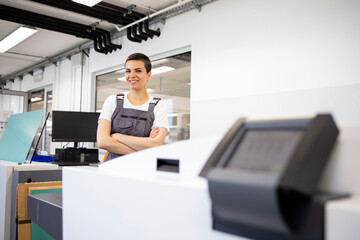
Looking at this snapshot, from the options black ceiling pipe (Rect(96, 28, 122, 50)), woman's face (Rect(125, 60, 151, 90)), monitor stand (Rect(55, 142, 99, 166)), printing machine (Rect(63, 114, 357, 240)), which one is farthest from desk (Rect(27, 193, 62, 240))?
black ceiling pipe (Rect(96, 28, 122, 50))

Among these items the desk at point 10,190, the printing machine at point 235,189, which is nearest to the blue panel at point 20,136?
the desk at point 10,190

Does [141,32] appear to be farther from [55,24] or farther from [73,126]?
[73,126]

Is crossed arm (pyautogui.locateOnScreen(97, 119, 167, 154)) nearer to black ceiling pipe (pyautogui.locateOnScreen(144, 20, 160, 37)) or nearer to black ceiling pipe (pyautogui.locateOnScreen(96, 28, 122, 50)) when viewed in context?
black ceiling pipe (pyautogui.locateOnScreen(144, 20, 160, 37))

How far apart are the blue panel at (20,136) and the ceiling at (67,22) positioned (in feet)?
6.42

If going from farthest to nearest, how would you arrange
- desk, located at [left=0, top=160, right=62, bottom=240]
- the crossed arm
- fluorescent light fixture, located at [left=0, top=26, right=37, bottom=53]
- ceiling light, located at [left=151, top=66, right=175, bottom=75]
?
fluorescent light fixture, located at [left=0, top=26, right=37, bottom=53] → ceiling light, located at [left=151, top=66, right=175, bottom=75] → desk, located at [left=0, top=160, right=62, bottom=240] → the crossed arm

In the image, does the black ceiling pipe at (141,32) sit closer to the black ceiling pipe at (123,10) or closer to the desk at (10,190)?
the black ceiling pipe at (123,10)

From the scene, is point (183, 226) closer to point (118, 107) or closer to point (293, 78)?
point (118, 107)

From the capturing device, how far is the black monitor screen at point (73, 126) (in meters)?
3.57

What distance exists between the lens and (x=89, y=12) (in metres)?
3.92

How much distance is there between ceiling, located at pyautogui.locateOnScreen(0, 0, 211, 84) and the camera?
12.5ft

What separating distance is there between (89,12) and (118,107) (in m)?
2.55

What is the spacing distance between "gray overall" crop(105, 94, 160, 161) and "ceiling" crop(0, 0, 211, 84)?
2.01 metres

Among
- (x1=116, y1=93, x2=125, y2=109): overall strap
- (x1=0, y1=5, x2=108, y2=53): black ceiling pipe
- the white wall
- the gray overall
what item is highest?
(x1=0, y1=5, x2=108, y2=53): black ceiling pipe

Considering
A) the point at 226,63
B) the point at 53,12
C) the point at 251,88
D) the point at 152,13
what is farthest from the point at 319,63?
the point at 53,12
